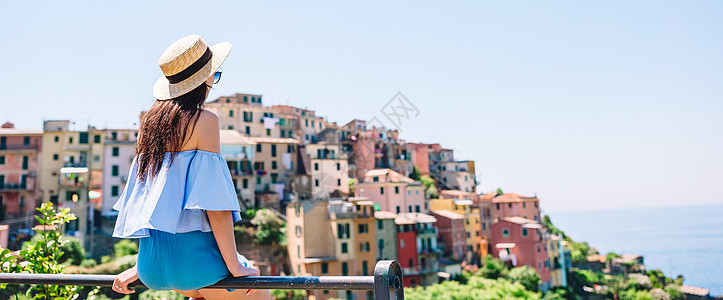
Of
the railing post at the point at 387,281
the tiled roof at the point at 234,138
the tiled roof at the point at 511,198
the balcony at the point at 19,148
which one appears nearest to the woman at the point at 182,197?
the railing post at the point at 387,281

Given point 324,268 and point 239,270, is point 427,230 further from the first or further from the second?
point 239,270

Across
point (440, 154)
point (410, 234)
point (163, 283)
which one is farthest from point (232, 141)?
point (163, 283)

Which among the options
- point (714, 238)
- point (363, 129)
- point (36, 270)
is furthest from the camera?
point (714, 238)

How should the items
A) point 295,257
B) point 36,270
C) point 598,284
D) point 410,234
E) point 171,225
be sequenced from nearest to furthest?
1. point 171,225
2. point 36,270
3. point 295,257
4. point 410,234
5. point 598,284

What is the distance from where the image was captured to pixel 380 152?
50.8 m

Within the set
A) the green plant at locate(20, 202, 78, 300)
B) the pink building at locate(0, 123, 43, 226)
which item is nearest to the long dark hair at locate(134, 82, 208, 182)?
the green plant at locate(20, 202, 78, 300)

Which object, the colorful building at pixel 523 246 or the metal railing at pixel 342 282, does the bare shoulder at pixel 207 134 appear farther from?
the colorful building at pixel 523 246

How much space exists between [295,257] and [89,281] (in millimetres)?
30838

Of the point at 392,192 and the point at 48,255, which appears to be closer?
the point at 48,255

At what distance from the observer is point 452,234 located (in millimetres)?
41219

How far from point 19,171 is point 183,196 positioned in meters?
40.3

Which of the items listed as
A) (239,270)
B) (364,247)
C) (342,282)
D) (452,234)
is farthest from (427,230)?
(342,282)

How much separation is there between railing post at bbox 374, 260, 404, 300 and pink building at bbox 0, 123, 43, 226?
39.5 metres

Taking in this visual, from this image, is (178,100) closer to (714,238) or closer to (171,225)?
(171,225)
